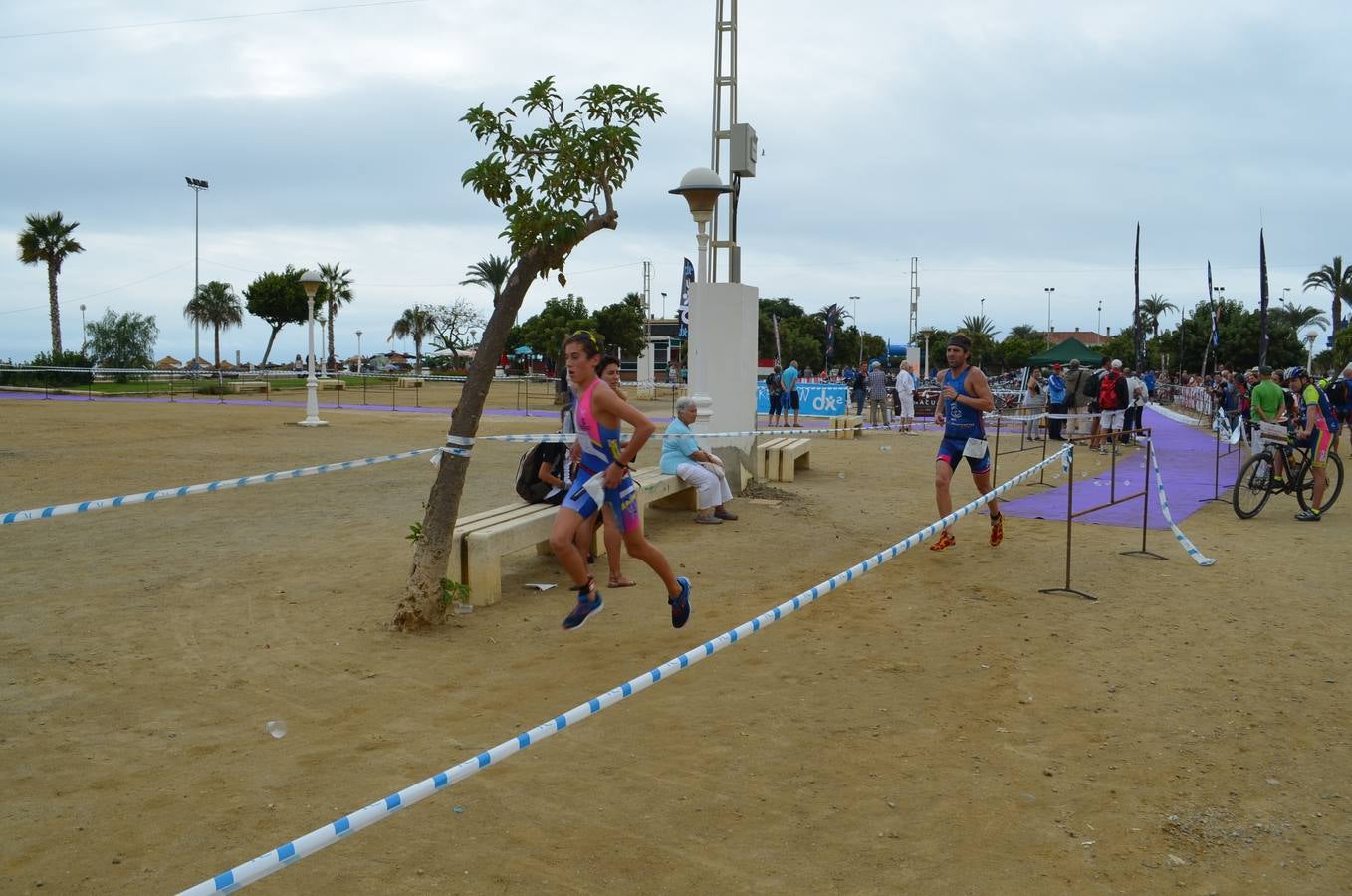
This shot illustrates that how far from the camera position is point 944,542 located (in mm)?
9375

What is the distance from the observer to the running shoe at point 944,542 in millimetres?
9367

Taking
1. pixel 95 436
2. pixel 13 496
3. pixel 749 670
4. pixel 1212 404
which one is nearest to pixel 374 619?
pixel 749 670

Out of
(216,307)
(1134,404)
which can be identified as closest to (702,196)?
(1134,404)

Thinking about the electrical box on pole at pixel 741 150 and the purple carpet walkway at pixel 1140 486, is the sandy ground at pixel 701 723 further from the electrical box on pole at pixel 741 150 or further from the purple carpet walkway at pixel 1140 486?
the electrical box on pole at pixel 741 150

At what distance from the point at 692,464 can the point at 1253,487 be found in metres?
6.39

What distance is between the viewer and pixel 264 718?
16.4 ft

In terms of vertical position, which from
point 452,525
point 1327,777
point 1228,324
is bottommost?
point 1327,777

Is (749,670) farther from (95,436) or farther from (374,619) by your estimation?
(95,436)

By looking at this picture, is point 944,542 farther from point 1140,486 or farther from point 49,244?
point 49,244

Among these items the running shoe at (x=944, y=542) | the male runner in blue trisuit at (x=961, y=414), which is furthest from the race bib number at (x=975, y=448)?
the running shoe at (x=944, y=542)

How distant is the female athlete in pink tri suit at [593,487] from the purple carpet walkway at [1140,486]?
4.60 metres

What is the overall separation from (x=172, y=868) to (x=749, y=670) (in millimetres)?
3201

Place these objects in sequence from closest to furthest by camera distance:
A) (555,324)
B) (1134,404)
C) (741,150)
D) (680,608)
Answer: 1. (680,608)
2. (741,150)
3. (1134,404)
4. (555,324)

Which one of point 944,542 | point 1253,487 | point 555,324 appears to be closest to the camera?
point 944,542
